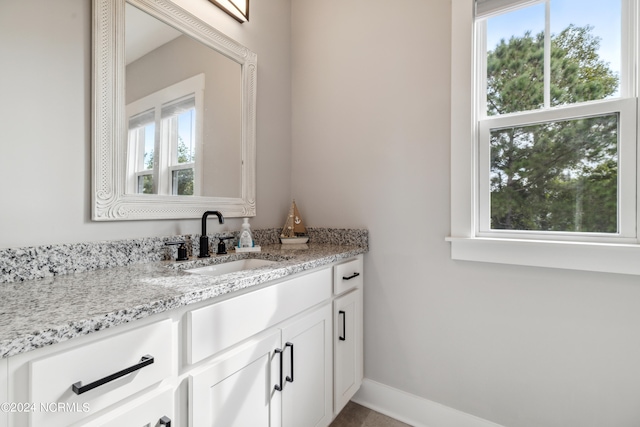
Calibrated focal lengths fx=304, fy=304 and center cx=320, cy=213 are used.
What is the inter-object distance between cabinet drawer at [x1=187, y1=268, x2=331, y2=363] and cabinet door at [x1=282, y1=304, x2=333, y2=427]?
0.27ft

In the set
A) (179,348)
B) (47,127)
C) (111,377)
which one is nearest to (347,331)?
(179,348)

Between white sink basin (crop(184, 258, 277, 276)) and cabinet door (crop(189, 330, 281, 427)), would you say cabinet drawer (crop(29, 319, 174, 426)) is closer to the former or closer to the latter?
cabinet door (crop(189, 330, 281, 427))

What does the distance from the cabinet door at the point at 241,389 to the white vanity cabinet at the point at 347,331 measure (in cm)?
44

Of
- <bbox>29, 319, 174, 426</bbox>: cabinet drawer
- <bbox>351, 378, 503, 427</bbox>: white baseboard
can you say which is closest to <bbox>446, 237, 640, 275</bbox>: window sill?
<bbox>351, 378, 503, 427</bbox>: white baseboard

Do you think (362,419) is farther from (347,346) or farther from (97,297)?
(97,297)

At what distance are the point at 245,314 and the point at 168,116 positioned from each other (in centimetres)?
95

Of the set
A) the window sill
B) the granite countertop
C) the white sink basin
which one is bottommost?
the white sink basin

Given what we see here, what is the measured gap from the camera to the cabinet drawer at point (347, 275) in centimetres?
146

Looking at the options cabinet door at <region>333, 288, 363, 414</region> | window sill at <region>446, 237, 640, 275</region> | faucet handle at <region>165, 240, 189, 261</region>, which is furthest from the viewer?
cabinet door at <region>333, 288, 363, 414</region>

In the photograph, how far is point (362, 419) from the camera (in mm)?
1620

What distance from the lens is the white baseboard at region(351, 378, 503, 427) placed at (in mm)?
1472

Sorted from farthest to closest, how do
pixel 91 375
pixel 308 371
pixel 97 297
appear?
pixel 308 371
pixel 97 297
pixel 91 375

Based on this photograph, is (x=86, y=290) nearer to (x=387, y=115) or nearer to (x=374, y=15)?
(x=387, y=115)

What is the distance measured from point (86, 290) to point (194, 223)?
0.66 metres
